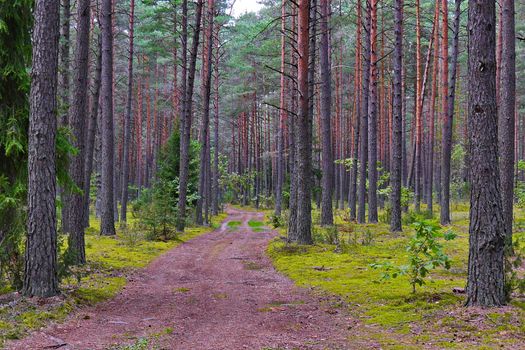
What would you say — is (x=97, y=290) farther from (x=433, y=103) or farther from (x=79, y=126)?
(x=433, y=103)

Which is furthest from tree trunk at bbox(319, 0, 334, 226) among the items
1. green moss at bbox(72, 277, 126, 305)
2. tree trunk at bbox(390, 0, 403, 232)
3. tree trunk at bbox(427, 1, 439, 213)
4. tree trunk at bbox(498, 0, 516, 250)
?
green moss at bbox(72, 277, 126, 305)

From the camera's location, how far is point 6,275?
26.5ft

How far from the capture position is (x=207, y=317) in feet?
22.7

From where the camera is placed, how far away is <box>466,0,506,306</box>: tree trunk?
6.19 meters

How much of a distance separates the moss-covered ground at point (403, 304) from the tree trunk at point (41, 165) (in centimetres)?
447

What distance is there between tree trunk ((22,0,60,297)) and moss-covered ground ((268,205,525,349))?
447cm

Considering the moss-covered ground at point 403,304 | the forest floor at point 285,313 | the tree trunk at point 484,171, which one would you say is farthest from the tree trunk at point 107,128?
the tree trunk at point 484,171

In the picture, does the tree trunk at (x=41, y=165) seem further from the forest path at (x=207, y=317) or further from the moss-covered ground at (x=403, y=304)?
the moss-covered ground at (x=403, y=304)

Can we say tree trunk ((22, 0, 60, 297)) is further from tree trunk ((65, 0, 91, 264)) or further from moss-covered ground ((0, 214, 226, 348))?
tree trunk ((65, 0, 91, 264))

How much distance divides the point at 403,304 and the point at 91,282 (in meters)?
5.76

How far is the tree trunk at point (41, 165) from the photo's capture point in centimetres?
697

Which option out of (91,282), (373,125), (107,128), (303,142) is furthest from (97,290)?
(373,125)

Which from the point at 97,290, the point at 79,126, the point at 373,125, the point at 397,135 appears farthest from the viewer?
the point at 373,125

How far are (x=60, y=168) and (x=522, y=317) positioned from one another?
7.37m
